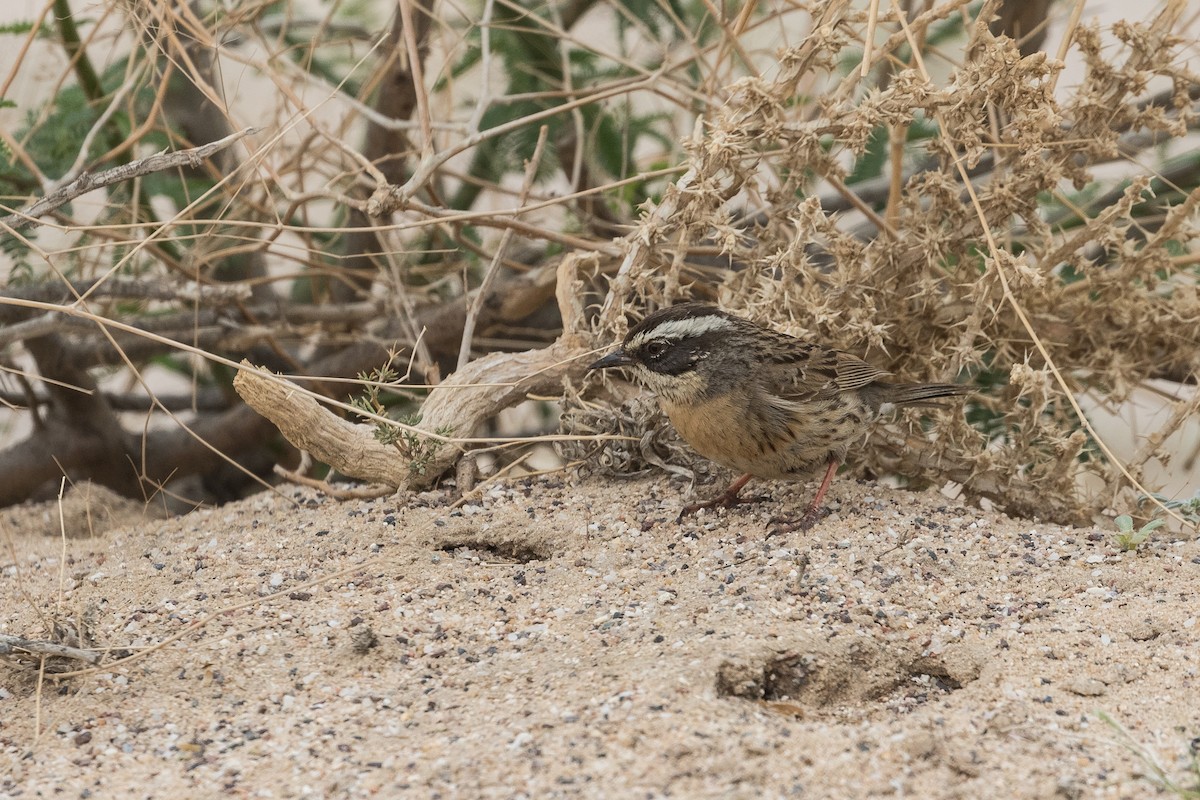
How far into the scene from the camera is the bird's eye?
4578 millimetres

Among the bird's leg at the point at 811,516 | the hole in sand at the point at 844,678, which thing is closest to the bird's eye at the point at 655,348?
the bird's leg at the point at 811,516

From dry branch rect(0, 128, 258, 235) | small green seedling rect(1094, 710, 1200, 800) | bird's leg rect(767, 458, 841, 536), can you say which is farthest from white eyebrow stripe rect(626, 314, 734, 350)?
small green seedling rect(1094, 710, 1200, 800)

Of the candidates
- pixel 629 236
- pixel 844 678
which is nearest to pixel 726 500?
pixel 629 236

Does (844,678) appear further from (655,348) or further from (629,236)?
(629,236)

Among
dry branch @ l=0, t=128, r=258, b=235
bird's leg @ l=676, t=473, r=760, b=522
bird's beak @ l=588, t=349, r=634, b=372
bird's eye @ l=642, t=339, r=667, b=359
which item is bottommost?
bird's leg @ l=676, t=473, r=760, b=522

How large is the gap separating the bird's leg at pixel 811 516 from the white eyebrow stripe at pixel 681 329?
0.69m

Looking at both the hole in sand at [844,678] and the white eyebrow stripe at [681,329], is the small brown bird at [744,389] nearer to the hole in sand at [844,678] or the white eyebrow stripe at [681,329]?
the white eyebrow stripe at [681,329]

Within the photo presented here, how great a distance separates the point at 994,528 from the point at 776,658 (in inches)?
54.5

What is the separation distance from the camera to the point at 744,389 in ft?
15.0

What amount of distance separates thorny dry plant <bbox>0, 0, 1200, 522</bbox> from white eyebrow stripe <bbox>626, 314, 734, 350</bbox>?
0.28m

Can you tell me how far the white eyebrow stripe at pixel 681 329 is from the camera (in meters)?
4.55

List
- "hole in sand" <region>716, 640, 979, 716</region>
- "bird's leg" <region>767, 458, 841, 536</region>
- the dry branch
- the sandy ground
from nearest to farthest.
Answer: the sandy ground
"hole in sand" <region>716, 640, 979, 716</region>
the dry branch
"bird's leg" <region>767, 458, 841, 536</region>

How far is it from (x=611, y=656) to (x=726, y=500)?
1.28 meters

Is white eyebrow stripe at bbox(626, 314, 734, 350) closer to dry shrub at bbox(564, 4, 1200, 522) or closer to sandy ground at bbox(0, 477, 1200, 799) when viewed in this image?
dry shrub at bbox(564, 4, 1200, 522)
